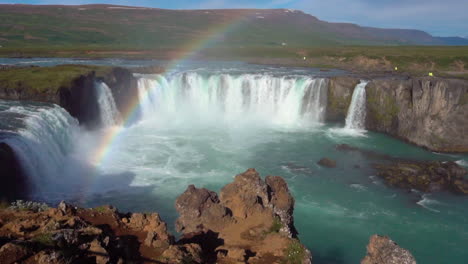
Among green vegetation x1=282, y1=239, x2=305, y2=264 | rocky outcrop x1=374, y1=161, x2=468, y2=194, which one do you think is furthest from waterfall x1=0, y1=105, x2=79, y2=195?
rocky outcrop x1=374, y1=161, x2=468, y2=194

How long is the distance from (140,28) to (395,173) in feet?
438

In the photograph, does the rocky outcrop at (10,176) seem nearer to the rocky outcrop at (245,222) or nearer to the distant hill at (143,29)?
the rocky outcrop at (245,222)

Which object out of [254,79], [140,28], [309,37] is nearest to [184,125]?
[254,79]

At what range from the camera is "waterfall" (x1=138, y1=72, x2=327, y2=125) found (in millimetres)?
38569

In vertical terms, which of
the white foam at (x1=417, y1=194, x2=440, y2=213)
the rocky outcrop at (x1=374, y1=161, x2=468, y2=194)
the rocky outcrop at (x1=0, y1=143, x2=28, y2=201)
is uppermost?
the rocky outcrop at (x1=0, y1=143, x2=28, y2=201)

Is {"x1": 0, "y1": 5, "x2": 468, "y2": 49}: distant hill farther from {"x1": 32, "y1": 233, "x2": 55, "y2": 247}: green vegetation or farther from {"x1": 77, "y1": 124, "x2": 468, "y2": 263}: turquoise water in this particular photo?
{"x1": 32, "y1": 233, "x2": 55, "y2": 247}: green vegetation

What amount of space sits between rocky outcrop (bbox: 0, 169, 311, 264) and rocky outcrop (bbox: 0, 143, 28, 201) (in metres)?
8.36

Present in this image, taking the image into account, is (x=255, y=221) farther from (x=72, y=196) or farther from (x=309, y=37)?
(x=309, y=37)

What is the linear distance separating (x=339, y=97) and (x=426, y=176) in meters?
14.8

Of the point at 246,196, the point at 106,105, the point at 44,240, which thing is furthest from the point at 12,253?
the point at 106,105

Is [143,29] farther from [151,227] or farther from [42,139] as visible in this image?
[151,227]

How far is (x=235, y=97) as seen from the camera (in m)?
41.4

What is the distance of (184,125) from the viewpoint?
36844 millimetres

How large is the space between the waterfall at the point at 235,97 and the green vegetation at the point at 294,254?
2936 centimetres
